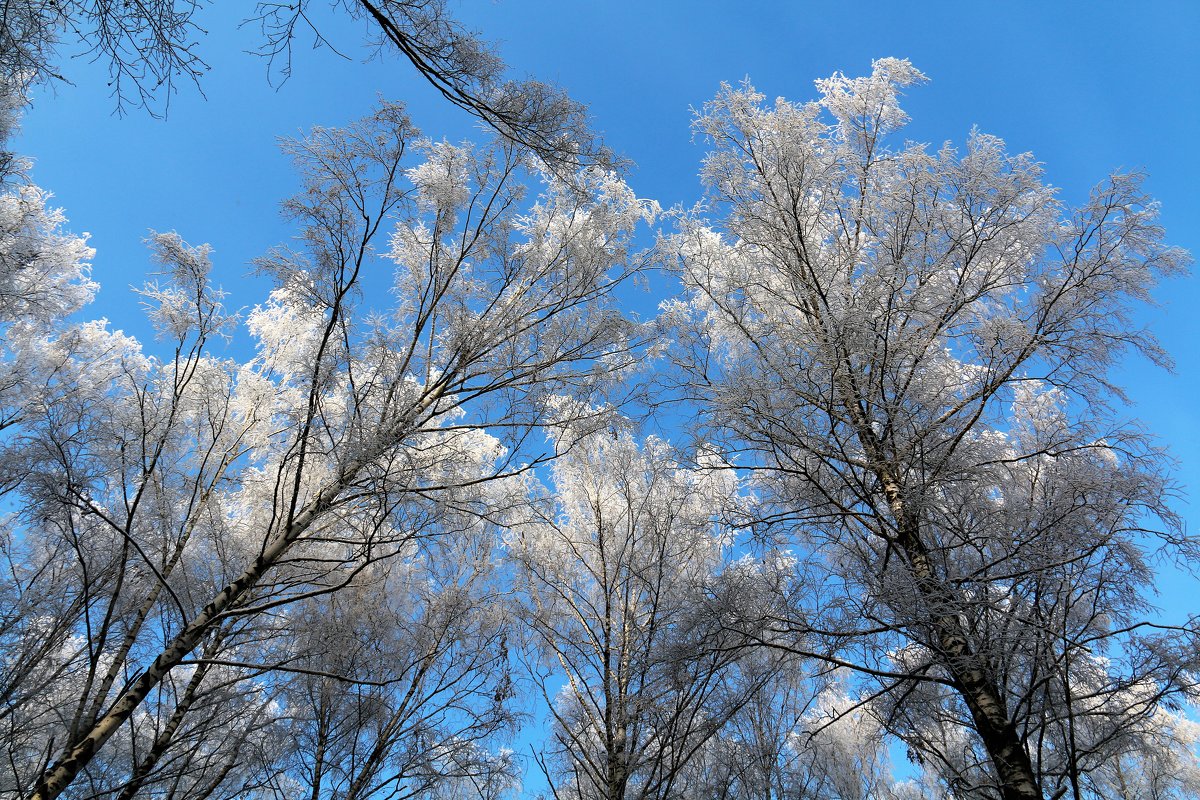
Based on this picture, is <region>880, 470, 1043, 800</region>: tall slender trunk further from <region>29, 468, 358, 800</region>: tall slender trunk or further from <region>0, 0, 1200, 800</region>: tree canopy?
<region>29, 468, 358, 800</region>: tall slender trunk

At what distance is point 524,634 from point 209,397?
4.92 m

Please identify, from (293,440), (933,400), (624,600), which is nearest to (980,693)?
(933,400)

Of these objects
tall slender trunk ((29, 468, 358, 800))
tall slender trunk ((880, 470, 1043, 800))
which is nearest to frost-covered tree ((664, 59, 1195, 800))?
tall slender trunk ((880, 470, 1043, 800))

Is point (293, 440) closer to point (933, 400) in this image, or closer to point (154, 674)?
point (154, 674)

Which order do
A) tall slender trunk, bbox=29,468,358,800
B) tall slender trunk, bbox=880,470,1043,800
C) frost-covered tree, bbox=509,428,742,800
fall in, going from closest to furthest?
tall slender trunk, bbox=29,468,358,800
tall slender trunk, bbox=880,470,1043,800
frost-covered tree, bbox=509,428,742,800

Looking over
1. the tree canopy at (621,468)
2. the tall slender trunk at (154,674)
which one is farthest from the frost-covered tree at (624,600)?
the tall slender trunk at (154,674)

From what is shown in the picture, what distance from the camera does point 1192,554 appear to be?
4.02 m

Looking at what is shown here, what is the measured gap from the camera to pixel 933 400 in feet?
16.0

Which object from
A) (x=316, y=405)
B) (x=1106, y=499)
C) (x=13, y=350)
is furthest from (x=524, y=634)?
(x=13, y=350)

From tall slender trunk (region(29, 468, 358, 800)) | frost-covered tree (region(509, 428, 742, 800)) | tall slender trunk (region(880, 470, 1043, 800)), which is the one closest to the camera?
tall slender trunk (region(29, 468, 358, 800))

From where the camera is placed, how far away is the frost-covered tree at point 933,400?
13.3 feet

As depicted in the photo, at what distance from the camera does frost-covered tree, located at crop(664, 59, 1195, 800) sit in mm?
4059

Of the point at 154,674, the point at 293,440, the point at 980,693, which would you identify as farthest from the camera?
the point at 293,440

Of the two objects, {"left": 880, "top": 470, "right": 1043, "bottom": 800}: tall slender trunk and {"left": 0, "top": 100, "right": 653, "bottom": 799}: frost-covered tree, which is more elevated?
{"left": 0, "top": 100, "right": 653, "bottom": 799}: frost-covered tree
